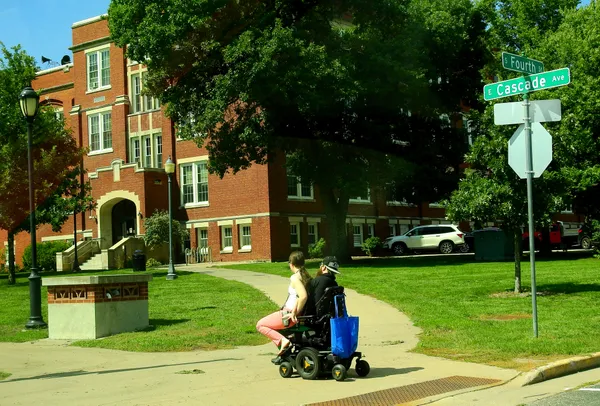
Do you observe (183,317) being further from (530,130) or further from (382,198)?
(382,198)

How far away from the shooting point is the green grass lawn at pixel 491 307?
1155cm

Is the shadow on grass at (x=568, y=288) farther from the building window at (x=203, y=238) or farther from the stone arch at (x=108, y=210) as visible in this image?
the stone arch at (x=108, y=210)

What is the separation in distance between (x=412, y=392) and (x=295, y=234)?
33.5m

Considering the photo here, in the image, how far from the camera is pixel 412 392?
28.8ft

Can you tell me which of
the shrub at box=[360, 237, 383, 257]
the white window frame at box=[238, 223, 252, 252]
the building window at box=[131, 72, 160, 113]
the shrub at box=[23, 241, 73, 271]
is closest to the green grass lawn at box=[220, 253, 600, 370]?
the white window frame at box=[238, 223, 252, 252]

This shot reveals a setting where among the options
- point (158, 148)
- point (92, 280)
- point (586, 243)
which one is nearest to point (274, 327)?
point (92, 280)

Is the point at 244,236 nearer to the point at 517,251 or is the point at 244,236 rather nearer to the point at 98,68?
the point at 98,68

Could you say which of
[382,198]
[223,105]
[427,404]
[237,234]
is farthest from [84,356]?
[382,198]

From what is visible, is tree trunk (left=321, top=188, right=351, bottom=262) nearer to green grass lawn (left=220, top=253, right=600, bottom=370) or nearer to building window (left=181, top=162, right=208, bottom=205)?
green grass lawn (left=220, top=253, right=600, bottom=370)

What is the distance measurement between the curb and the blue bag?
214 centimetres

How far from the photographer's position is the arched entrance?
148ft

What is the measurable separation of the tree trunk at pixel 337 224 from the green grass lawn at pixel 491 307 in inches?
156

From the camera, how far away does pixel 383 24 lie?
34094mm

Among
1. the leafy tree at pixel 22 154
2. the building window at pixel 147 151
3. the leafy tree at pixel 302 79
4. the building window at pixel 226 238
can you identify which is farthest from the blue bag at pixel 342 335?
the building window at pixel 147 151
